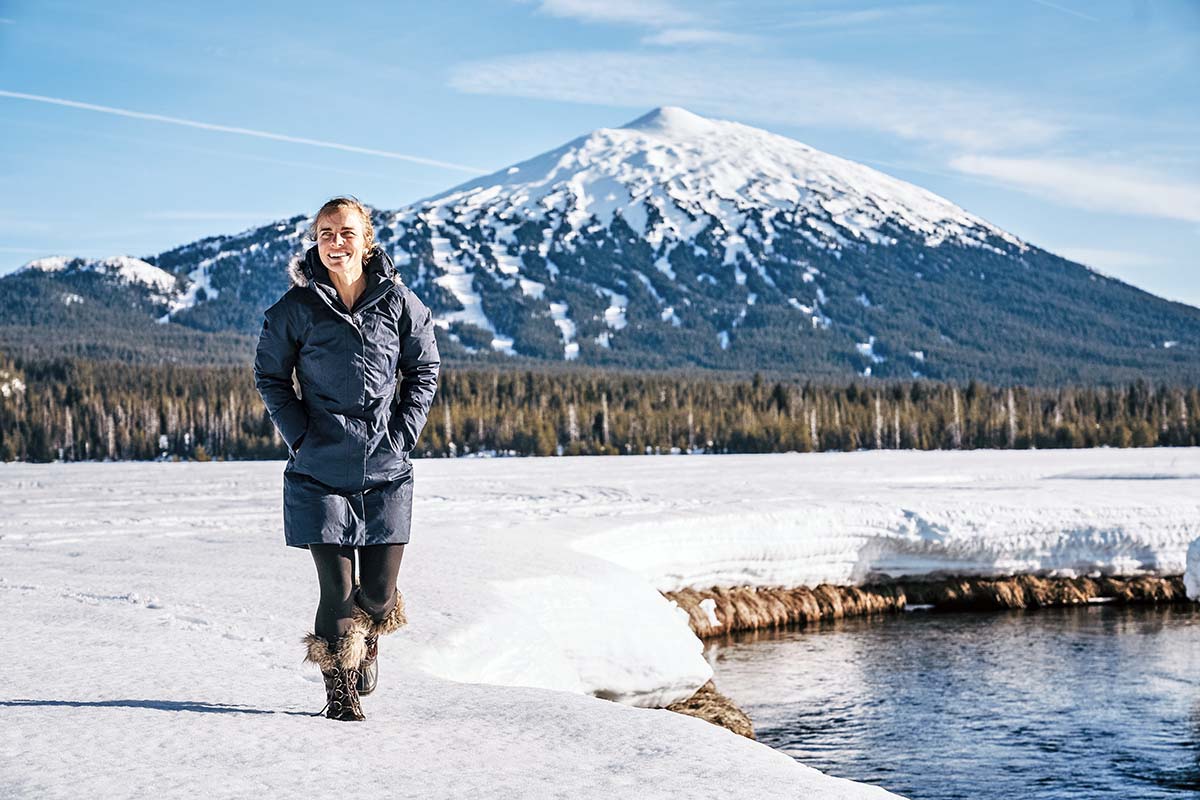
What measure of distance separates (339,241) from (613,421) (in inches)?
3603

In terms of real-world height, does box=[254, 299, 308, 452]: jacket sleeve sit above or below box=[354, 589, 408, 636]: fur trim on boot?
above

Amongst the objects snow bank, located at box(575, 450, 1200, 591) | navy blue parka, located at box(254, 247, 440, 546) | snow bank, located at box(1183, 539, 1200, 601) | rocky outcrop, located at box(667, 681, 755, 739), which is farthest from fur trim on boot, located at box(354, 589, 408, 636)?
snow bank, located at box(1183, 539, 1200, 601)

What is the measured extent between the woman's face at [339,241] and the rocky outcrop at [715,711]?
722 centimetres

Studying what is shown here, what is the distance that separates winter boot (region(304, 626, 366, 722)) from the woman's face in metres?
1.90

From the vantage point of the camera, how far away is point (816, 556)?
23.4m

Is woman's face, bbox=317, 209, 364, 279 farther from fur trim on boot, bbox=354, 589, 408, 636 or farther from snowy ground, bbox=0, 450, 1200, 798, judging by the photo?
snowy ground, bbox=0, 450, 1200, 798

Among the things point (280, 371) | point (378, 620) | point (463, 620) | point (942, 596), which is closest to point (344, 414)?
point (280, 371)

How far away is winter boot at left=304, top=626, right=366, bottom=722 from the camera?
6797 mm

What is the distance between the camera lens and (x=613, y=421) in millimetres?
98125

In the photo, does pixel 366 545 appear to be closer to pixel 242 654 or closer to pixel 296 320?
pixel 296 320

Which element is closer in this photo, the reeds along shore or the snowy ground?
the snowy ground

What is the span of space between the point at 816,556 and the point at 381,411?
57.9 feet

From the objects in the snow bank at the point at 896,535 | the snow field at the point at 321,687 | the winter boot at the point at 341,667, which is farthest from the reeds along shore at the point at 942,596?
the winter boot at the point at 341,667

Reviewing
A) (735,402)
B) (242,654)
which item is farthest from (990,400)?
(242,654)
